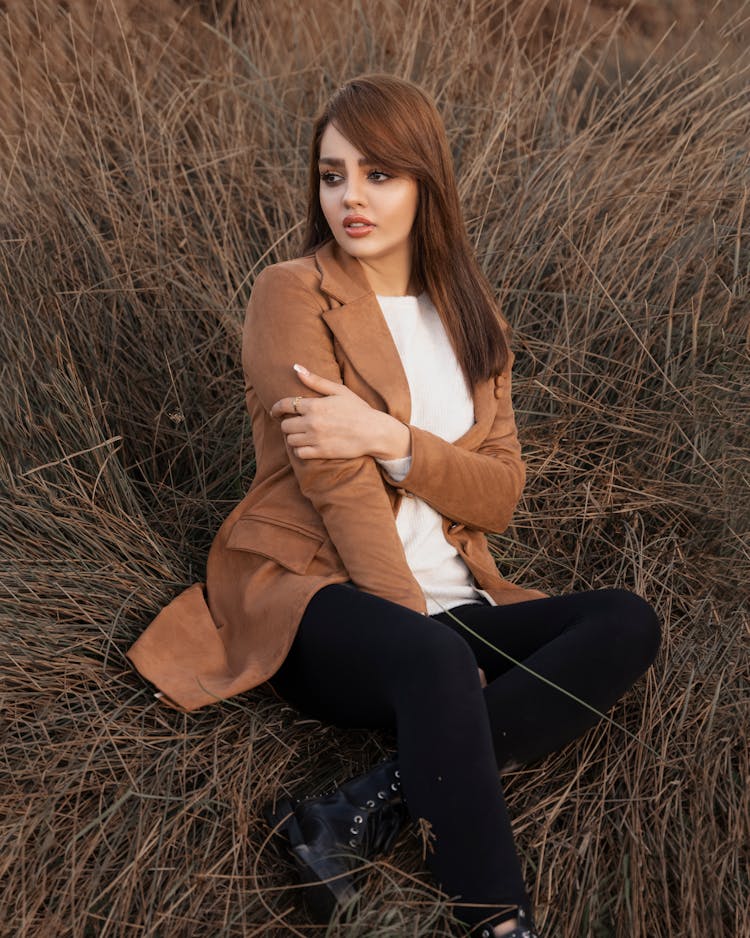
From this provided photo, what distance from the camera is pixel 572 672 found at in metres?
2.09

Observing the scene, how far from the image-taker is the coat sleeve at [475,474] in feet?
7.28

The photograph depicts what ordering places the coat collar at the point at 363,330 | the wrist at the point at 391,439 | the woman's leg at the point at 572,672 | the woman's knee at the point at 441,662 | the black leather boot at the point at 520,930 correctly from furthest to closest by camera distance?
the coat collar at the point at 363,330, the wrist at the point at 391,439, the woman's leg at the point at 572,672, the woman's knee at the point at 441,662, the black leather boot at the point at 520,930

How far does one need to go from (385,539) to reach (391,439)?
200 millimetres

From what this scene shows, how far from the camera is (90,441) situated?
8.50 feet

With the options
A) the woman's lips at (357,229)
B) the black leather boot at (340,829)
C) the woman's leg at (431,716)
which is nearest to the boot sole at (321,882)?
the black leather boot at (340,829)

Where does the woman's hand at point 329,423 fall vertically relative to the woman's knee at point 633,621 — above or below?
above

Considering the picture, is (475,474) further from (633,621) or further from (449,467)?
(633,621)

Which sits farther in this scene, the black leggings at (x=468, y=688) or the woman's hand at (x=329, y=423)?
the woman's hand at (x=329, y=423)

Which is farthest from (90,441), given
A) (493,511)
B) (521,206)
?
(521,206)

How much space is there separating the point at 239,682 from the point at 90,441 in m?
0.80

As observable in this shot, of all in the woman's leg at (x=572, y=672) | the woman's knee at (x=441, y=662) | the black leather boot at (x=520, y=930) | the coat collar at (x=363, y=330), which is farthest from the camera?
the coat collar at (x=363, y=330)

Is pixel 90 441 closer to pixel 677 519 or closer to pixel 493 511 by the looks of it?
pixel 493 511

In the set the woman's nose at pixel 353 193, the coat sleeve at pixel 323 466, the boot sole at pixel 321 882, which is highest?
the woman's nose at pixel 353 193

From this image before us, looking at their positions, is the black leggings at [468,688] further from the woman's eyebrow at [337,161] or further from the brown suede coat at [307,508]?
the woman's eyebrow at [337,161]
